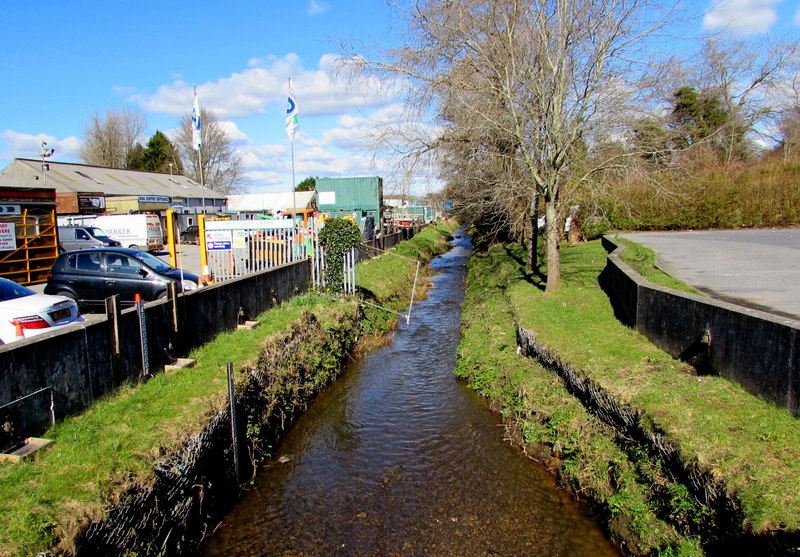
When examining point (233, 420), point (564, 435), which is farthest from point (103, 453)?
point (564, 435)

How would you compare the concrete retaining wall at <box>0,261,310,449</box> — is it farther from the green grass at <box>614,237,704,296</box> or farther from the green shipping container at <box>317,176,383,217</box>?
the green shipping container at <box>317,176,383,217</box>

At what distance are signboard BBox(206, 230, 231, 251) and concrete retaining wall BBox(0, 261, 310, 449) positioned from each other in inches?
183

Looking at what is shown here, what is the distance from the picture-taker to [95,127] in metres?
68.8

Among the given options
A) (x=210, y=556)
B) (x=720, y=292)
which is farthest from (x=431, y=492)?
(x=720, y=292)

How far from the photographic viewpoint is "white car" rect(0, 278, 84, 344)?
310 inches

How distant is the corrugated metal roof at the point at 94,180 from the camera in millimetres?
38969

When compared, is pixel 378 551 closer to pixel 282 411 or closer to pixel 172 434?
pixel 172 434

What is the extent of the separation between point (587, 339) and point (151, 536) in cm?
764

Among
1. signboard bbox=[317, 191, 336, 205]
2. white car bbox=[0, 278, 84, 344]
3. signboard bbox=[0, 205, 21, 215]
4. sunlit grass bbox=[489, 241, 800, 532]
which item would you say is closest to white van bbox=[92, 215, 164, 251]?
signboard bbox=[0, 205, 21, 215]

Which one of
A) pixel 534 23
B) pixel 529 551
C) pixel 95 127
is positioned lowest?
pixel 529 551

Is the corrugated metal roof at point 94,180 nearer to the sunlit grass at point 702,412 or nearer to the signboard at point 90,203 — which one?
the signboard at point 90,203

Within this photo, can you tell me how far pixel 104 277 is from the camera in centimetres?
1281

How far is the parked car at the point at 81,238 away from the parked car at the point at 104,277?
1506cm

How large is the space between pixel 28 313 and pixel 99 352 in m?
2.43
